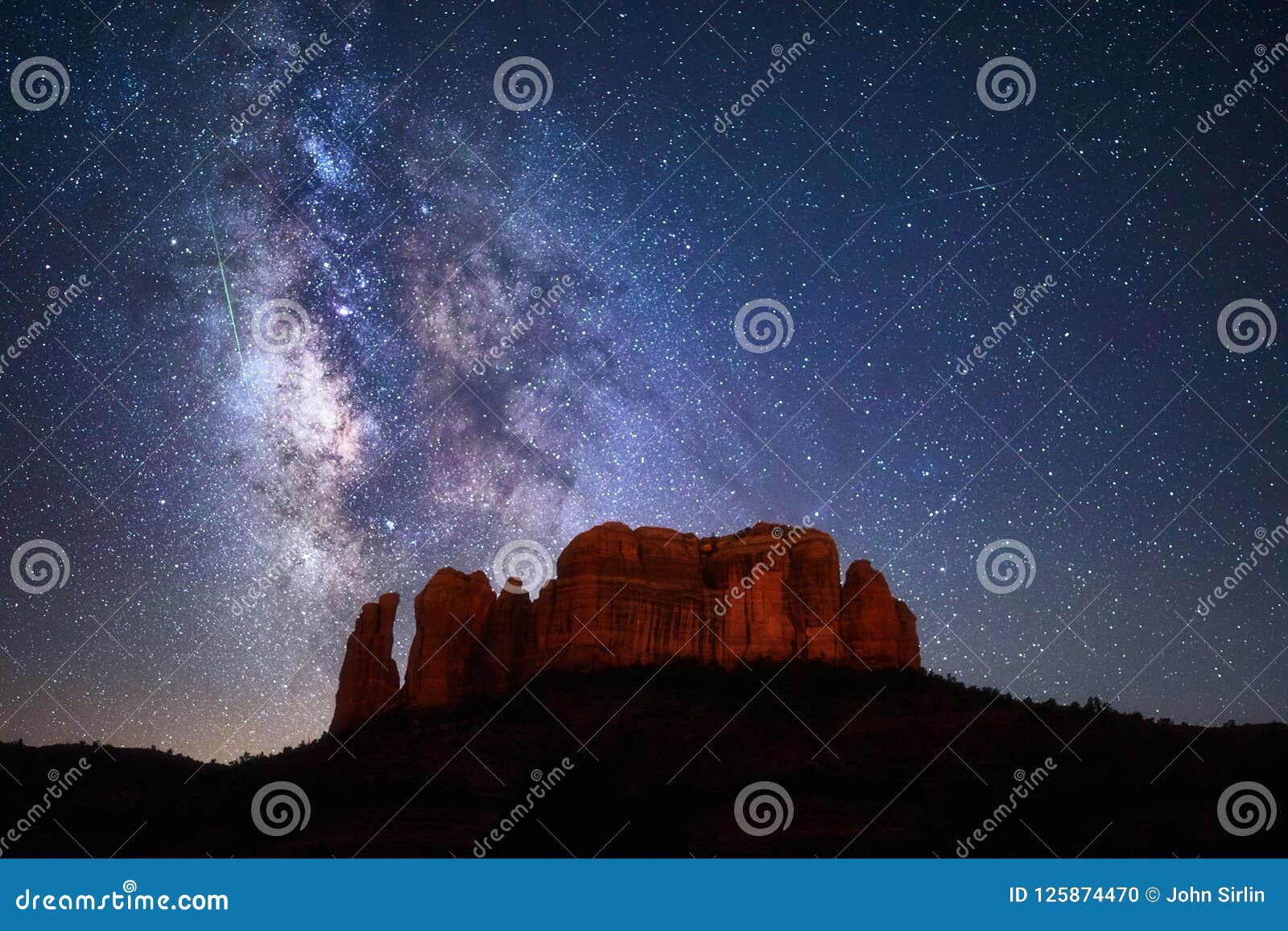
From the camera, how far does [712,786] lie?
36.2m

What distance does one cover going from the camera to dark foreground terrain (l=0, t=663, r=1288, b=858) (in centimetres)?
3131

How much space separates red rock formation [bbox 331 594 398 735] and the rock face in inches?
4.1

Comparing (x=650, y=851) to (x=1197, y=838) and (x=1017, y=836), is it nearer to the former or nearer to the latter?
(x=1017, y=836)

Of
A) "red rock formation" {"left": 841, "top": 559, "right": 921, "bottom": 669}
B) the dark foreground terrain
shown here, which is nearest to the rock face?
"red rock formation" {"left": 841, "top": 559, "right": 921, "bottom": 669}

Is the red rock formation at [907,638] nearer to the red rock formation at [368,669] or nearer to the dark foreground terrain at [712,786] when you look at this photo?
the dark foreground terrain at [712,786]

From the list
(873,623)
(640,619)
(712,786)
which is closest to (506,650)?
(640,619)

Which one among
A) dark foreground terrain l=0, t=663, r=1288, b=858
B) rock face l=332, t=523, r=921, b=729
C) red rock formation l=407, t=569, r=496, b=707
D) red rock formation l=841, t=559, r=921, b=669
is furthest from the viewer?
red rock formation l=407, t=569, r=496, b=707

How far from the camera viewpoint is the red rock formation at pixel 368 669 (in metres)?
56.5

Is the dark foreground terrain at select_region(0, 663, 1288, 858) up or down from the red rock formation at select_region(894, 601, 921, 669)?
down

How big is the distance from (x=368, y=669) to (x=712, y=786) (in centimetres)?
2927

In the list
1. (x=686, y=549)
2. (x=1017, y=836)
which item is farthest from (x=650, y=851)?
(x=686, y=549)

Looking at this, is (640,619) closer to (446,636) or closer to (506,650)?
(506,650)

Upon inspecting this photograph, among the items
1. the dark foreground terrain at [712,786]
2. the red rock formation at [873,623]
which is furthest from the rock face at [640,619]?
the dark foreground terrain at [712,786]

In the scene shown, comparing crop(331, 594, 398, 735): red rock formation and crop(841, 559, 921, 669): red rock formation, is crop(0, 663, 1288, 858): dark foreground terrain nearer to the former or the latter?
crop(841, 559, 921, 669): red rock formation
